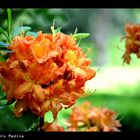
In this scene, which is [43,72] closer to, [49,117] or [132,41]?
[49,117]

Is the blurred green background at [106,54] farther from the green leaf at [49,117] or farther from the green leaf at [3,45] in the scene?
the green leaf at [3,45]

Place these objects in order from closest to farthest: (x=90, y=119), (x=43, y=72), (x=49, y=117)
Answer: (x=43, y=72)
(x=49, y=117)
(x=90, y=119)

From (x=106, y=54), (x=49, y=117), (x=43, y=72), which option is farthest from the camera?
(x=106, y=54)

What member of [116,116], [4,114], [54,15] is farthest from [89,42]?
[4,114]

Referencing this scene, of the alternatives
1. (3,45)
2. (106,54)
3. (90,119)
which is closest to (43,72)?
(3,45)

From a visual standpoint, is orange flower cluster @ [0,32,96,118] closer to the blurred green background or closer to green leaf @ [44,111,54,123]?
green leaf @ [44,111,54,123]
